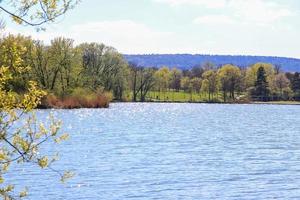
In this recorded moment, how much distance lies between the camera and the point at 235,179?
25859 millimetres

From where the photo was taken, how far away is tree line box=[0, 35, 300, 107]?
3585 inches

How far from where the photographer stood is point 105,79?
123 metres

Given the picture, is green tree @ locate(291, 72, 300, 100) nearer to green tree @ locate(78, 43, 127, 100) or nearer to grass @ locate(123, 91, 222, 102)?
grass @ locate(123, 91, 222, 102)

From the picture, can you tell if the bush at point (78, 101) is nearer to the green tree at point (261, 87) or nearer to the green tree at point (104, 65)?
the green tree at point (104, 65)

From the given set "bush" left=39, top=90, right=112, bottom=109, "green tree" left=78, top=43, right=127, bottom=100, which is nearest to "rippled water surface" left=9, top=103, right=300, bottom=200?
"bush" left=39, top=90, right=112, bottom=109

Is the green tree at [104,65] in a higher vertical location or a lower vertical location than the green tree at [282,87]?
higher

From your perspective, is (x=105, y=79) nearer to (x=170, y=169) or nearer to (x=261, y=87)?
(x=261, y=87)

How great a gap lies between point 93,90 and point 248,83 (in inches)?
3363

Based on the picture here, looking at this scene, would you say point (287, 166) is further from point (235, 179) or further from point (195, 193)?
point (195, 193)

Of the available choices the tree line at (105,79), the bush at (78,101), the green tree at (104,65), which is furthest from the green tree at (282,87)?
the bush at (78,101)

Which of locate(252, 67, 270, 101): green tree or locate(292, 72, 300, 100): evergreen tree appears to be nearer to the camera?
locate(252, 67, 270, 101): green tree

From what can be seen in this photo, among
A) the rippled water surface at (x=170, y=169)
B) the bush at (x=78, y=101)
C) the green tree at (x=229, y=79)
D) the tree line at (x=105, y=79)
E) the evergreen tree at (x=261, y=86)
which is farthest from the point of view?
the green tree at (x=229, y=79)

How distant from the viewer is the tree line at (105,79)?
9106 centimetres

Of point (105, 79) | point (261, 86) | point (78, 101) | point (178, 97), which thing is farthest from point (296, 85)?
point (78, 101)
